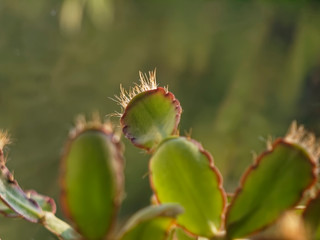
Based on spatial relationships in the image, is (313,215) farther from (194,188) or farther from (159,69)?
(159,69)

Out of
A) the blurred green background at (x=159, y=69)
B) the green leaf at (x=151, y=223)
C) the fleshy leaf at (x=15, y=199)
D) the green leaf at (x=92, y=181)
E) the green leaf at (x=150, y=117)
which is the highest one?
the blurred green background at (x=159, y=69)

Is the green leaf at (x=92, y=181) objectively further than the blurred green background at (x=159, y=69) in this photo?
No

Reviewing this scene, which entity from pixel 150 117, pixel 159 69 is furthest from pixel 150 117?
pixel 159 69

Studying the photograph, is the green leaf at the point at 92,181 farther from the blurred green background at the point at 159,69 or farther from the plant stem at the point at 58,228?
the blurred green background at the point at 159,69

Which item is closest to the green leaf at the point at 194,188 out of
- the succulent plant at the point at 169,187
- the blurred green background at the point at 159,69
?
the succulent plant at the point at 169,187

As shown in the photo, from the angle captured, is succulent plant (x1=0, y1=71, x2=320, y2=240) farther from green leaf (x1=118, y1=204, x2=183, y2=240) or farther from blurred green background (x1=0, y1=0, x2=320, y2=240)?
blurred green background (x1=0, y1=0, x2=320, y2=240)

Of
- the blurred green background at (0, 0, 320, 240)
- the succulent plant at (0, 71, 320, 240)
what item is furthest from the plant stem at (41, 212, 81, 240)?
the blurred green background at (0, 0, 320, 240)

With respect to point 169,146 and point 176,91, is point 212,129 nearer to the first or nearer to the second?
point 176,91

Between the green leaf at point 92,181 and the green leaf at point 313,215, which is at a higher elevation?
the green leaf at point 92,181
